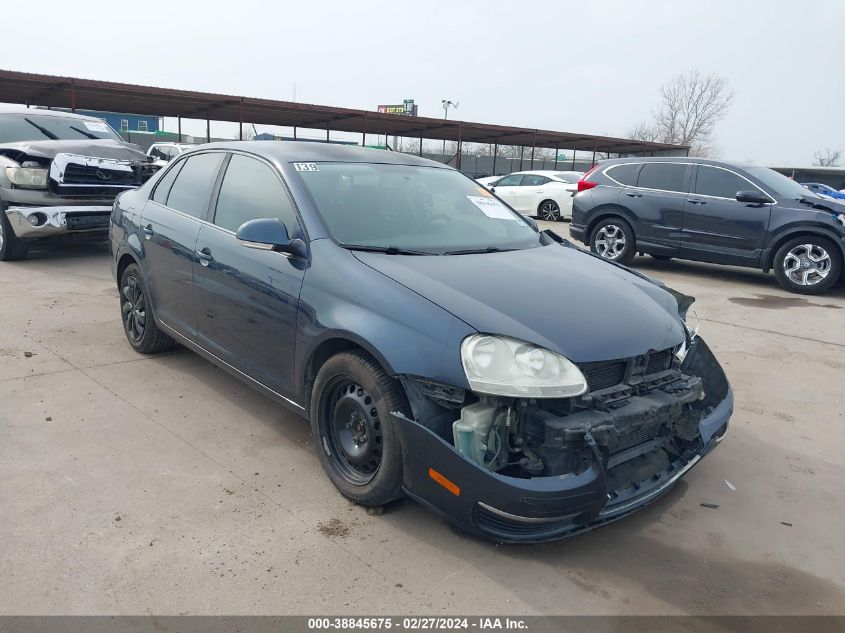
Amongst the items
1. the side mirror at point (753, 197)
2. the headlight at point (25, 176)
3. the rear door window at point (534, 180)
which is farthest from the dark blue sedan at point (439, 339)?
the rear door window at point (534, 180)

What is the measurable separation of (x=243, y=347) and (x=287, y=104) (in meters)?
16.9

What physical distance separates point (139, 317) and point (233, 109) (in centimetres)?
1749

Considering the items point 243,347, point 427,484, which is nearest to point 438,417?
point 427,484

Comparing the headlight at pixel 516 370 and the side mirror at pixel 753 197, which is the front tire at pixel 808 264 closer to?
the side mirror at pixel 753 197

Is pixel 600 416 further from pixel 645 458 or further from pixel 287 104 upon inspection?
pixel 287 104

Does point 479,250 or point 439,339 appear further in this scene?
point 479,250

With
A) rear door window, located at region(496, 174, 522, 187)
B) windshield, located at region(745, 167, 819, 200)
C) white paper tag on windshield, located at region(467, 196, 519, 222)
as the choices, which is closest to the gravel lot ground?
white paper tag on windshield, located at region(467, 196, 519, 222)

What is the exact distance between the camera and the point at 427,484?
270 cm

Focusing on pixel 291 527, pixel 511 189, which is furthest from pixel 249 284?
pixel 511 189

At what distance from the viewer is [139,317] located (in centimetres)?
505

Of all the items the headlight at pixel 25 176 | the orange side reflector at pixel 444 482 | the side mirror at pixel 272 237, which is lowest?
the orange side reflector at pixel 444 482

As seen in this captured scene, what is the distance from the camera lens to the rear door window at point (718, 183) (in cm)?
900

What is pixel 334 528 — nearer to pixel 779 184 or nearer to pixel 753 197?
pixel 753 197

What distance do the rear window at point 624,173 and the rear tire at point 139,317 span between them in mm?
7471
